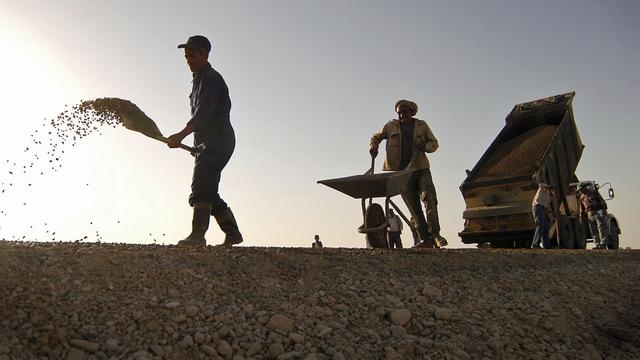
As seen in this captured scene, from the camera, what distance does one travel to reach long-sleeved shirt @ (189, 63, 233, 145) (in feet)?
16.2

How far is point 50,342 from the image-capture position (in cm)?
251

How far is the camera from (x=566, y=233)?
9.64 meters

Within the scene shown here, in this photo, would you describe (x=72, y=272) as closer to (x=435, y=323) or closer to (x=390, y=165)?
(x=435, y=323)

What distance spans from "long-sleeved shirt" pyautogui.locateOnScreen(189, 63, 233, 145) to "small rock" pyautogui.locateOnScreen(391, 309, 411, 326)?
2.60 m

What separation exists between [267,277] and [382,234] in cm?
315

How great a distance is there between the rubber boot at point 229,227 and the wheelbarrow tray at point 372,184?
1389 mm

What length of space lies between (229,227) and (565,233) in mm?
7045

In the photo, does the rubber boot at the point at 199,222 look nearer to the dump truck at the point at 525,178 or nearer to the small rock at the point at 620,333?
the small rock at the point at 620,333

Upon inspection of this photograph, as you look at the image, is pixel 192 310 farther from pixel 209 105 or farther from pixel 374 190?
pixel 374 190

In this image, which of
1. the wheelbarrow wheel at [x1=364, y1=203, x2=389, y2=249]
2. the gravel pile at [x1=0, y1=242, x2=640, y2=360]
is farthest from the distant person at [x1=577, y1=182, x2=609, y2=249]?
the gravel pile at [x1=0, y1=242, x2=640, y2=360]

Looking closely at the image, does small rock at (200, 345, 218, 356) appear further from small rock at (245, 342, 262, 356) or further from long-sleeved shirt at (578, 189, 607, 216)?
long-sleeved shirt at (578, 189, 607, 216)

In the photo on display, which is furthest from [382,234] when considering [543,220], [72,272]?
[72,272]

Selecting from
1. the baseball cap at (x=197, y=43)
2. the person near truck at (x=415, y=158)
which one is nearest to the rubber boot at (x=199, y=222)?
the baseball cap at (x=197, y=43)

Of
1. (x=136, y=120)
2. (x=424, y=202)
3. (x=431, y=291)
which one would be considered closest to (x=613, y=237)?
(x=424, y=202)
